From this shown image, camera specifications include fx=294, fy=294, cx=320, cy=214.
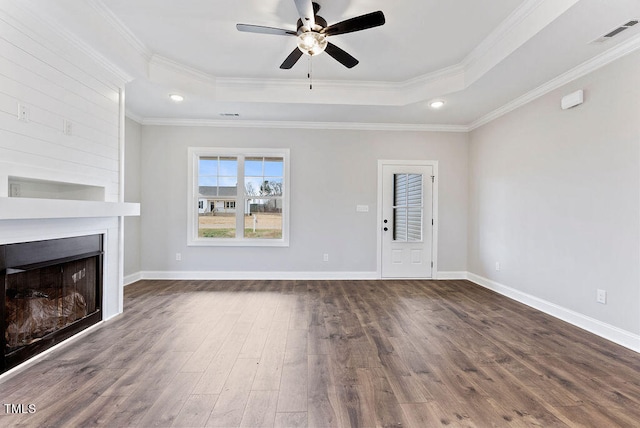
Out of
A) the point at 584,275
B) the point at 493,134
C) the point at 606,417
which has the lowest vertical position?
the point at 606,417

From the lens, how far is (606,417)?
1.70 meters

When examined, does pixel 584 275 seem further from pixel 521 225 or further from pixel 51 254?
pixel 51 254

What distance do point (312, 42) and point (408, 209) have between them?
339 centimetres

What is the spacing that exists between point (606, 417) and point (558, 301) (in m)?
1.97

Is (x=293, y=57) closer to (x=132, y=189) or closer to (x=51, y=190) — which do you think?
(x=51, y=190)

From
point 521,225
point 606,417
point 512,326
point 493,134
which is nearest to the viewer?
point 606,417

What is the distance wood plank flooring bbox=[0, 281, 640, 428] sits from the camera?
Result: 1694 millimetres

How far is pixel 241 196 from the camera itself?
16.9 feet

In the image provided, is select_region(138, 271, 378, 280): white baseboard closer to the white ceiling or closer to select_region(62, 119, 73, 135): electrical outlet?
the white ceiling

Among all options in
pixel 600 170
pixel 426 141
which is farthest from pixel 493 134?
pixel 600 170

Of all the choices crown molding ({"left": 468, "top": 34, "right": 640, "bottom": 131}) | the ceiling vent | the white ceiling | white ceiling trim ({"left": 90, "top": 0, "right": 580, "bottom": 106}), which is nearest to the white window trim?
the white ceiling

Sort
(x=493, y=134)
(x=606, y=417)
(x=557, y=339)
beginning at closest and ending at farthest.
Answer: (x=606, y=417) < (x=557, y=339) < (x=493, y=134)

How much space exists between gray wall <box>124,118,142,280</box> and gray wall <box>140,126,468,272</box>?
10 cm

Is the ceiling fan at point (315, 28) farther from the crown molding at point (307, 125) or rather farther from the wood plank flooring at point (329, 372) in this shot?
the wood plank flooring at point (329, 372)
